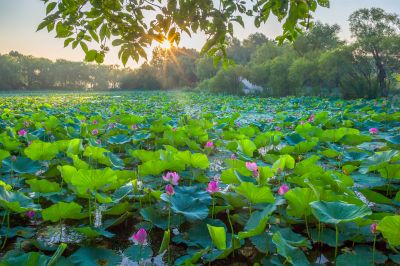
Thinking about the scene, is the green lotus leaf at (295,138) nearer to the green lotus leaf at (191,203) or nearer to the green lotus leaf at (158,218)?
the green lotus leaf at (191,203)

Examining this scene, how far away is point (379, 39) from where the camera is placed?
1560 cm

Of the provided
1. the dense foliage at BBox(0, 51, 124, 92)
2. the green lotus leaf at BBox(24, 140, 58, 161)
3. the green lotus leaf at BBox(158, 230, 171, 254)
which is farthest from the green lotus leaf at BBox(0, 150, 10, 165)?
the dense foliage at BBox(0, 51, 124, 92)

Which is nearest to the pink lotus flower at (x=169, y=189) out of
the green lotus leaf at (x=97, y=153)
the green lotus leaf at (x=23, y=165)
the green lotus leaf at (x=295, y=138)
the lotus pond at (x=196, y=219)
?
the lotus pond at (x=196, y=219)

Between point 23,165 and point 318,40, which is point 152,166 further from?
point 318,40

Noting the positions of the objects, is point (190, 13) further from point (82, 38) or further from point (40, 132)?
point (40, 132)

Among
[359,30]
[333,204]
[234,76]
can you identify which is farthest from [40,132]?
[234,76]

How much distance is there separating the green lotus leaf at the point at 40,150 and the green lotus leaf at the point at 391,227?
164cm

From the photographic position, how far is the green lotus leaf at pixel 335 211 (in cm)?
100

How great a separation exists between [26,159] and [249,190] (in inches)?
52.8

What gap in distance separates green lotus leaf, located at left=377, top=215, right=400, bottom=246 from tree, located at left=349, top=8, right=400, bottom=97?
54.8 ft

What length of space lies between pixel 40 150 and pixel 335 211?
5.08 feet

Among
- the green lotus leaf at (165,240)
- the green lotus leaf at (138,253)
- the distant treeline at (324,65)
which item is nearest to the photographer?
the green lotus leaf at (165,240)

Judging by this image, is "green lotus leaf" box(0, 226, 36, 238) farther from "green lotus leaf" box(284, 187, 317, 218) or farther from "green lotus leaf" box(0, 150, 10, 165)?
"green lotus leaf" box(284, 187, 317, 218)

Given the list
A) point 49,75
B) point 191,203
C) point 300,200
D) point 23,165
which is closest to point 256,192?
point 300,200
